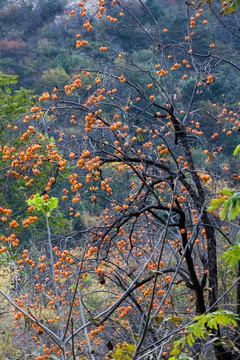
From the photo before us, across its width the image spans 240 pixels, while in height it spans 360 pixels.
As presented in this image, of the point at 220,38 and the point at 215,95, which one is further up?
the point at 220,38

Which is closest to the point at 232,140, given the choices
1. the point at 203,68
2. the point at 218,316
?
the point at 203,68

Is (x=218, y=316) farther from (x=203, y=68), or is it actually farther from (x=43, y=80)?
(x=43, y=80)

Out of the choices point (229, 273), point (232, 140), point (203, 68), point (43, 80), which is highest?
point (43, 80)

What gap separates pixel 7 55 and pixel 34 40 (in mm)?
2855

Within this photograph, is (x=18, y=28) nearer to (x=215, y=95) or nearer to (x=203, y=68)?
(x=215, y=95)

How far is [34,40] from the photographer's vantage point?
3022cm

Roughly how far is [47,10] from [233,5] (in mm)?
32351

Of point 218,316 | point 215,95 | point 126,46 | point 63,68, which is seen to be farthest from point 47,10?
point 218,316

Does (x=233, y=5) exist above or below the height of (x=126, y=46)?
below

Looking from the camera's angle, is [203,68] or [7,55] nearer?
[203,68]

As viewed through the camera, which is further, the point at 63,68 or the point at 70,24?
the point at 70,24

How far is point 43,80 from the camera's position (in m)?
23.6

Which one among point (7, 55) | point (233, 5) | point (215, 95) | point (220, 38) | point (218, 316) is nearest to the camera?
point (218, 316)

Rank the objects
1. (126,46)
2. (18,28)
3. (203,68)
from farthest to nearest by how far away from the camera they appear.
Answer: (18,28) < (126,46) < (203,68)
